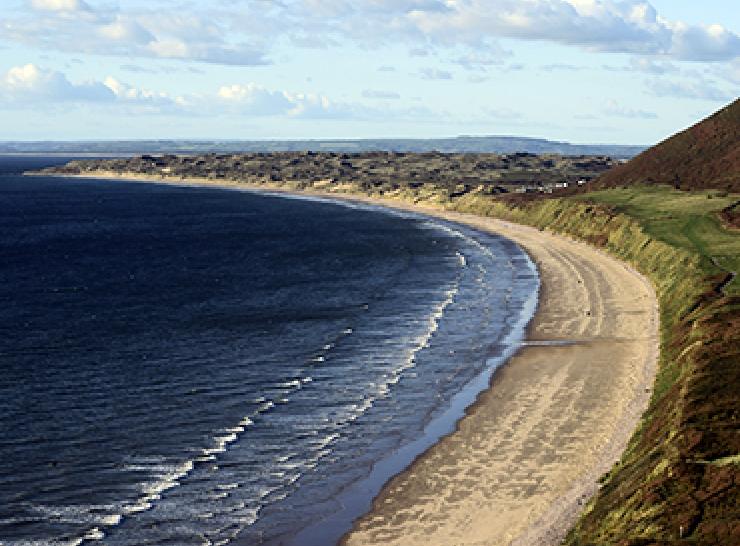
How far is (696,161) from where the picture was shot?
596 ft

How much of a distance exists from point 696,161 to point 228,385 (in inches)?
5611

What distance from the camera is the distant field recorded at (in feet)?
321

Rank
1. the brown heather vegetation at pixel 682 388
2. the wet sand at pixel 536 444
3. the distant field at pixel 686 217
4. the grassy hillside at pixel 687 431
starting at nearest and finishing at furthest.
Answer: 1. the grassy hillside at pixel 687 431
2. the brown heather vegetation at pixel 682 388
3. the wet sand at pixel 536 444
4. the distant field at pixel 686 217

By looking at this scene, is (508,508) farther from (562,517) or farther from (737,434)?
(737,434)

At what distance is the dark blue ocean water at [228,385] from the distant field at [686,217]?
60.7 ft

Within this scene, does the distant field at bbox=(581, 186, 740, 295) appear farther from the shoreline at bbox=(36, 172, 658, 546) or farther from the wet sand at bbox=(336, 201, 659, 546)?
the wet sand at bbox=(336, 201, 659, 546)

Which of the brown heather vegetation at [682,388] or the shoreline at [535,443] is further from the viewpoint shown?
the shoreline at [535,443]

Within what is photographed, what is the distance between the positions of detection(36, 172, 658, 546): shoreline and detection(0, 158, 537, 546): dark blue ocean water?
182 cm

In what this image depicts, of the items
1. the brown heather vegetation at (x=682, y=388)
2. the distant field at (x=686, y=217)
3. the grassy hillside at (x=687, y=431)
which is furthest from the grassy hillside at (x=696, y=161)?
the grassy hillside at (x=687, y=431)

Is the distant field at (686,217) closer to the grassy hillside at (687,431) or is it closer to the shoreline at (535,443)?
the grassy hillside at (687,431)

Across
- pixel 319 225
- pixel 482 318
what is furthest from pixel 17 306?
pixel 319 225

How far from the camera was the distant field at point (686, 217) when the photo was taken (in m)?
97.9

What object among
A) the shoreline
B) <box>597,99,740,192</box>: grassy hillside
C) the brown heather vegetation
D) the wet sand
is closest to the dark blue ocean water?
the shoreline

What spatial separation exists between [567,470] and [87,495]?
2369cm
